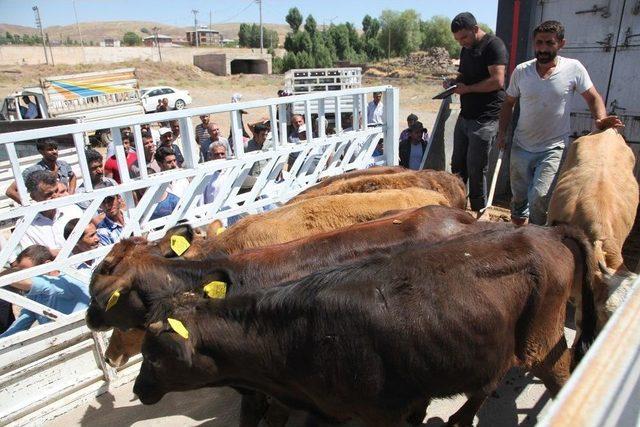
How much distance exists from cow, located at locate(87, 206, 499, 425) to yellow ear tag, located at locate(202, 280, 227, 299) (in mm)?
97

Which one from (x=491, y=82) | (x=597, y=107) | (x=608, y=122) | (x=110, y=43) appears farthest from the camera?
(x=110, y=43)

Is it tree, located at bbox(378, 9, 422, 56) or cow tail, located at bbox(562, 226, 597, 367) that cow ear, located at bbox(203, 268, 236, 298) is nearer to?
cow tail, located at bbox(562, 226, 597, 367)

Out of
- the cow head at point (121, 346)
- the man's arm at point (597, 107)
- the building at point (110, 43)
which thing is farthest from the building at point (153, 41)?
the cow head at point (121, 346)

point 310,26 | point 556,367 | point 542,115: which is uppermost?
point 310,26

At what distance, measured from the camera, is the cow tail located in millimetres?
3092

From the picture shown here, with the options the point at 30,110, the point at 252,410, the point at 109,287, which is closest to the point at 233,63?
the point at 30,110

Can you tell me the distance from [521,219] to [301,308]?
3.52 meters

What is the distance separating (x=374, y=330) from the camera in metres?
2.64

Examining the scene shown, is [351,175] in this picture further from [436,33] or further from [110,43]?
[110,43]

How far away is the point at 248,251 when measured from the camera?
355 centimetres

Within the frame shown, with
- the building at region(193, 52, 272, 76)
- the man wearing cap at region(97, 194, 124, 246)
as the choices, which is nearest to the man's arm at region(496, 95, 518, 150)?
the man wearing cap at region(97, 194, 124, 246)

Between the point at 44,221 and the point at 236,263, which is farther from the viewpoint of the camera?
the point at 44,221

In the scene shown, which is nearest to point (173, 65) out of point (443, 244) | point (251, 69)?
point (251, 69)

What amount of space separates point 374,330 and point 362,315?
0.11 meters
